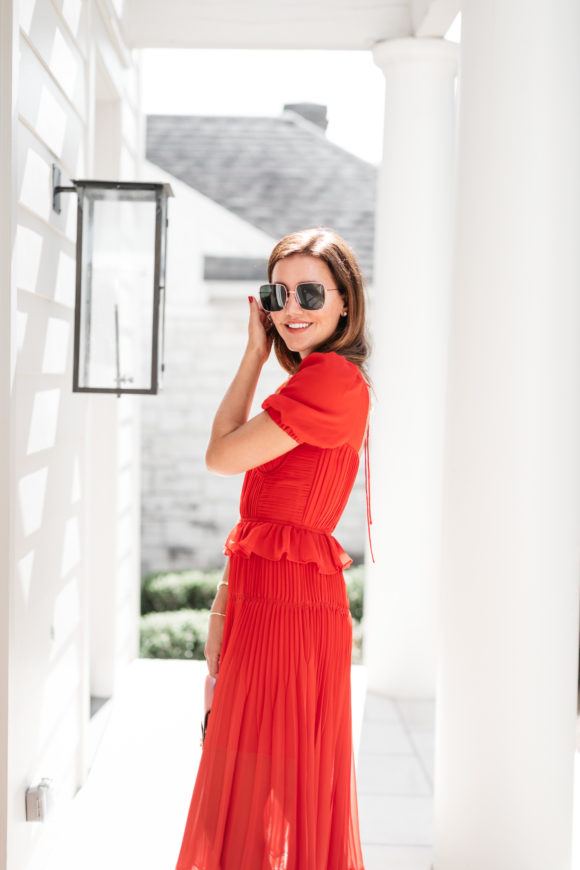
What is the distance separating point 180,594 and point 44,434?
5.12m

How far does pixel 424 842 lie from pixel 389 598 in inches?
68.1

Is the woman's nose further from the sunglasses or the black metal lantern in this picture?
the black metal lantern

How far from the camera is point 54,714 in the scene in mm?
2811

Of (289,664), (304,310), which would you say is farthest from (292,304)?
(289,664)

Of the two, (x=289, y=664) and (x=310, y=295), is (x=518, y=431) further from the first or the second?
(x=289, y=664)

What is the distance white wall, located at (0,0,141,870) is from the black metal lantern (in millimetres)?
110

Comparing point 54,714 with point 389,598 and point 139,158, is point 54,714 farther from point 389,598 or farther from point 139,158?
point 139,158

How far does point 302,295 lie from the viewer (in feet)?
6.54

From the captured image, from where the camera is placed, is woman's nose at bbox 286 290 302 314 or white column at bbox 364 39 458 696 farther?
white column at bbox 364 39 458 696

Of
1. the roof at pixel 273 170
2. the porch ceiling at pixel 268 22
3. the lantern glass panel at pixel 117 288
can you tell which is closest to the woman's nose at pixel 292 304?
the lantern glass panel at pixel 117 288

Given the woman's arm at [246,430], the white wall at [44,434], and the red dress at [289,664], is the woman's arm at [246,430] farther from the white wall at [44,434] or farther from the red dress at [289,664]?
the white wall at [44,434]

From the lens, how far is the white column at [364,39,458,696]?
14.9 feet

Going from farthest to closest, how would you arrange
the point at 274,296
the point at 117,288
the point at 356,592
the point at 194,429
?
the point at 194,429
the point at 356,592
the point at 117,288
the point at 274,296

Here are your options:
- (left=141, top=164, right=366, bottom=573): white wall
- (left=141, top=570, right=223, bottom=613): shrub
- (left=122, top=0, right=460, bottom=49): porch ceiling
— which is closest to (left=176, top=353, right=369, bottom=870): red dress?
(left=122, top=0, right=460, bottom=49): porch ceiling
